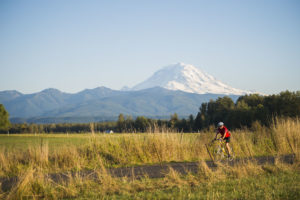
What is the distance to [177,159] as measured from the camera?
15734mm

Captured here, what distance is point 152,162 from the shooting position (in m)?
15.3

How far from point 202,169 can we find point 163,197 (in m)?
2.98

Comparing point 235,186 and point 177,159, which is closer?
point 235,186

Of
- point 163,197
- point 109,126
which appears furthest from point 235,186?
point 109,126

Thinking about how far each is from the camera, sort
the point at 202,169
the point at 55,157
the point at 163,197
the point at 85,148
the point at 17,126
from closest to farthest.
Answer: the point at 163,197
the point at 202,169
the point at 55,157
the point at 85,148
the point at 17,126

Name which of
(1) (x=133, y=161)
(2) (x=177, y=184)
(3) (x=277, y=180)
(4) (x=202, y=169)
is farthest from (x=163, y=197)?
(1) (x=133, y=161)

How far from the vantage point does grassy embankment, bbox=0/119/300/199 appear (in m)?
8.20

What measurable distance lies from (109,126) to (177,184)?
A: 109 meters

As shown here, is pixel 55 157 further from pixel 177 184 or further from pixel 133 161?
pixel 177 184

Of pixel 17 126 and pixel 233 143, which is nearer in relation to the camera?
pixel 233 143

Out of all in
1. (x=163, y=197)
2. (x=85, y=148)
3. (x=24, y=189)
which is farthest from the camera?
(x=85, y=148)

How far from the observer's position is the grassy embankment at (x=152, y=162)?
26.9 feet

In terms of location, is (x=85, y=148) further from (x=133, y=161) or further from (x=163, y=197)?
(x=163, y=197)

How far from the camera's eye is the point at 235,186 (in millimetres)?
8516
